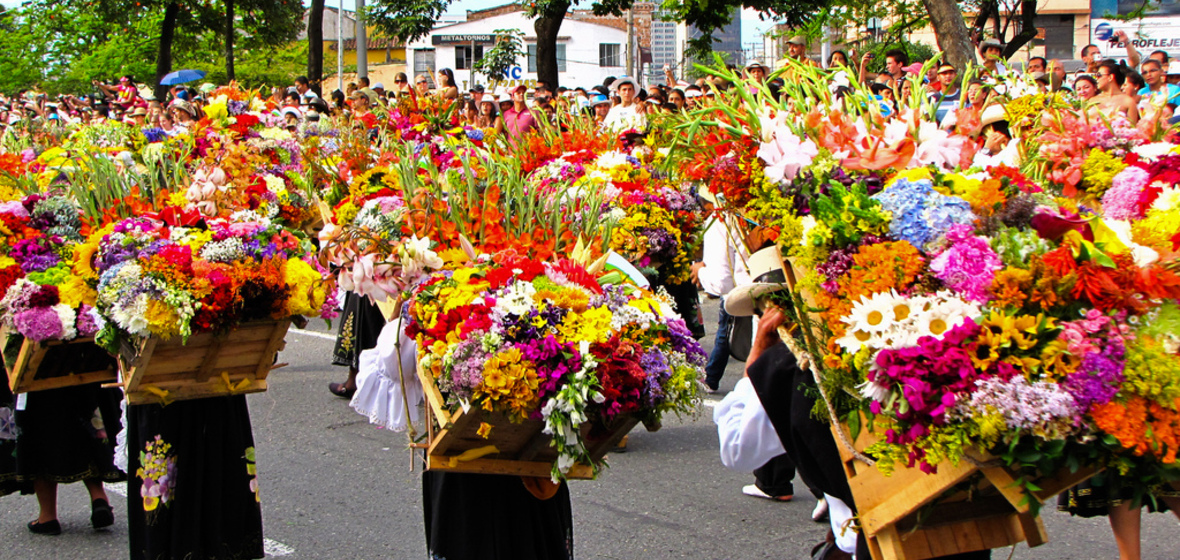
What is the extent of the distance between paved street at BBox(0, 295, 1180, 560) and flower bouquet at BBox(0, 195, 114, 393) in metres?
0.85

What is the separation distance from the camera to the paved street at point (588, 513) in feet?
16.6

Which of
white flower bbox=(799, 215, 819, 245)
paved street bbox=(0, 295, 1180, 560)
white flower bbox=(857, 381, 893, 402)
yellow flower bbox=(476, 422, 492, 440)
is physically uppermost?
white flower bbox=(799, 215, 819, 245)

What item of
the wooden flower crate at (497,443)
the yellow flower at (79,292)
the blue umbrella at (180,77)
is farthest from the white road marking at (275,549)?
the blue umbrella at (180,77)

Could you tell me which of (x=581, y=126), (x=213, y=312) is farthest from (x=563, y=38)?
(x=213, y=312)

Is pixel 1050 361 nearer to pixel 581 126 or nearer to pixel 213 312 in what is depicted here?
pixel 213 312

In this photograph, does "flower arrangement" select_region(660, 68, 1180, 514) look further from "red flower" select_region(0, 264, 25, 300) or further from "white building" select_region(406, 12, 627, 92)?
"white building" select_region(406, 12, 627, 92)

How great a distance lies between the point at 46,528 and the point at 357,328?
8.42ft

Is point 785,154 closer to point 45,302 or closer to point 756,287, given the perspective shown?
point 756,287

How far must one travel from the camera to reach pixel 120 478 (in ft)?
17.7

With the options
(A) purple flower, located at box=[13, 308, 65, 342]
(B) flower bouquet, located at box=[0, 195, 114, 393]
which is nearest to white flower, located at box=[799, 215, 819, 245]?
(B) flower bouquet, located at box=[0, 195, 114, 393]

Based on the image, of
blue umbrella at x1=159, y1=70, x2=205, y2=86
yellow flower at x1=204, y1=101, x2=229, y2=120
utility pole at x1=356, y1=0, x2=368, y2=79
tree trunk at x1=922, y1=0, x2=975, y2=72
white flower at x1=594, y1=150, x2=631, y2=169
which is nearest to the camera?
yellow flower at x1=204, y1=101, x2=229, y2=120

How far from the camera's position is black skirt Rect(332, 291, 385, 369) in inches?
291

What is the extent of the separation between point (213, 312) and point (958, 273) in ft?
8.99

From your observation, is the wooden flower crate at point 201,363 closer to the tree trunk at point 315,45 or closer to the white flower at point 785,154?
the white flower at point 785,154
